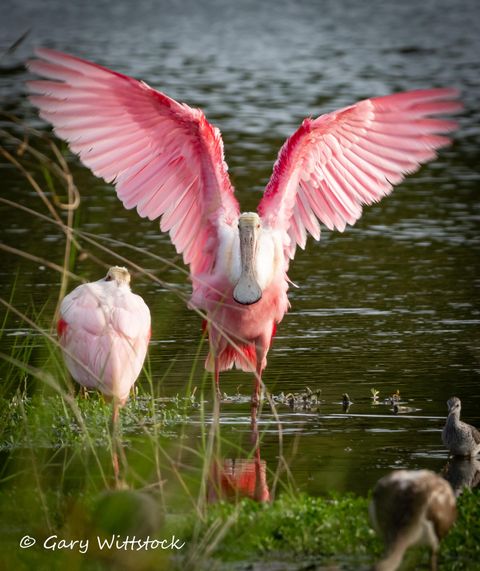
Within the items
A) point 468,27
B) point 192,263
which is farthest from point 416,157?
point 468,27

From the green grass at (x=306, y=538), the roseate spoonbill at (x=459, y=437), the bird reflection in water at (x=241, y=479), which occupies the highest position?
the green grass at (x=306, y=538)

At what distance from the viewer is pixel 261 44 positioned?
3097 centimetres

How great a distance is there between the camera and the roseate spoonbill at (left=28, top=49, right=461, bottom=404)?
833 cm

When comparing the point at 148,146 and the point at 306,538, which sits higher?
the point at 148,146

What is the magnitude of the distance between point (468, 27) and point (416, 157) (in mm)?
25087

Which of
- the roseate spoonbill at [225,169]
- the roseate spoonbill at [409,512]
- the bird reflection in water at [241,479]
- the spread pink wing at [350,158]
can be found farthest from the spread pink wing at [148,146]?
the roseate spoonbill at [409,512]

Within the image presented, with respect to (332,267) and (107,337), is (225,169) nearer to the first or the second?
(107,337)

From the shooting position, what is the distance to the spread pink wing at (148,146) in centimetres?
831

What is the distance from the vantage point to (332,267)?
12.3 m

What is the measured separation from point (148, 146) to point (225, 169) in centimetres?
52

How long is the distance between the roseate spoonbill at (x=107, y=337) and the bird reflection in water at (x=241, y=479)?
0.69 m

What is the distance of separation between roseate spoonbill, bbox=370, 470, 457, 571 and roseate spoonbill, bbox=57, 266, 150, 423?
2.34 metres

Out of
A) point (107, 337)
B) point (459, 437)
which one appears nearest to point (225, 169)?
point (107, 337)

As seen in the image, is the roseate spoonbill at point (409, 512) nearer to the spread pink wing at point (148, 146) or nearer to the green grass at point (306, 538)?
the green grass at point (306, 538)
